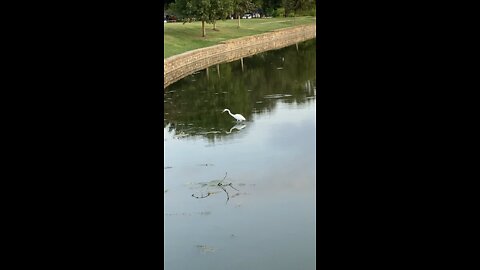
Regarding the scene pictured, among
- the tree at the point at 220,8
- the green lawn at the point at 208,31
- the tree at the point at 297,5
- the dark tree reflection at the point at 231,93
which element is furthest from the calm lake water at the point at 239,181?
the tree at the point at 297,5

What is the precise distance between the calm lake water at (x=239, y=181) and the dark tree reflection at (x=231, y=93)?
1.0 inches

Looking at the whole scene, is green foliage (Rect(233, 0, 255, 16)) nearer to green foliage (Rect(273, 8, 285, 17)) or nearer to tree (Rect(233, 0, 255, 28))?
tree (Rect(233, 0, 255, 28))

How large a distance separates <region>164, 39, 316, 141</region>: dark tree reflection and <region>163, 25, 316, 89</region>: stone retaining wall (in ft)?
1.45

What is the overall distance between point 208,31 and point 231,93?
12.9m

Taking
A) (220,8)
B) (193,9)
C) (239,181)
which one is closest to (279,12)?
(220,8)

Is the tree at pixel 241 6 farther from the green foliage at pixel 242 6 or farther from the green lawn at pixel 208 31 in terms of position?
the green lawn at pixel 208 31

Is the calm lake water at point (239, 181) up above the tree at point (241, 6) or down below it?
below

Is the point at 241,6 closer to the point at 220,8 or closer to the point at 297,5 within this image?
the point at 297,5

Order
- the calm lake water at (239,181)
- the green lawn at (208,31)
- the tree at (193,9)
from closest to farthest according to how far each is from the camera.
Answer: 1. the calm lake water at (239,181)
2. the green lawn at (208,31)
3. the tree at (193,9)

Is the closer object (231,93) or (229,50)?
(231,93)

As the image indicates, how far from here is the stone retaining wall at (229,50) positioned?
1732 cm

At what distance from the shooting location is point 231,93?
48.4 feet

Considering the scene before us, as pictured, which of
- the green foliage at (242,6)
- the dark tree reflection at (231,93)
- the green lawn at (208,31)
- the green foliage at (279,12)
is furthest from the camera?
the green foliage at (279,12)
